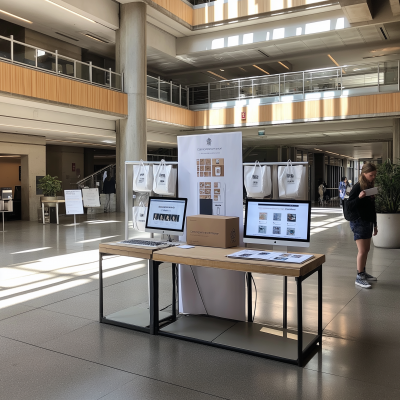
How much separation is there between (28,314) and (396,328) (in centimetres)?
395

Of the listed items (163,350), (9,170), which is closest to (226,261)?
(163,350)

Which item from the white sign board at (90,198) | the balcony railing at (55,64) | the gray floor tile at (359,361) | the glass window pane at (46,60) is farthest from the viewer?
the white sign board at (90,198)

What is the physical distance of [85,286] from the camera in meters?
6.19

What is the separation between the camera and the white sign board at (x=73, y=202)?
14.4 meters

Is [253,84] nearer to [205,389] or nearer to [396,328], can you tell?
[396,328]

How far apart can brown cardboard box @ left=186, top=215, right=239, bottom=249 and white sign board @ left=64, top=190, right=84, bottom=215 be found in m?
10.6

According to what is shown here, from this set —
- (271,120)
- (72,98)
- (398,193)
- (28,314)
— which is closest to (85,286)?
(28,314)

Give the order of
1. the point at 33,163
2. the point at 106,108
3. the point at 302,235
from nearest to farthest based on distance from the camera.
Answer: the point at 302,235 < the point at 106,108 < the point at 33,163

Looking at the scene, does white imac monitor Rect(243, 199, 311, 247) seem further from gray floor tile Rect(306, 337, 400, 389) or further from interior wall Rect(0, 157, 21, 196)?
interior wall Rect(0, 157, 21, 196)

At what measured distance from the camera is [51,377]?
3346 mm

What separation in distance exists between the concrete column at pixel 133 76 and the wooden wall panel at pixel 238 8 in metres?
1.45

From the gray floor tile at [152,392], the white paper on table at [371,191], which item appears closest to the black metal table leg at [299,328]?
the gray floor tile at [152,392]

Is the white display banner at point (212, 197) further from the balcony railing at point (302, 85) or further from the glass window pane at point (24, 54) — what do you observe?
the balcony railing at point (302, 85)

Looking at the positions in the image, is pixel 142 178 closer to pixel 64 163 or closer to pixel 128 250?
pixel 128 250
